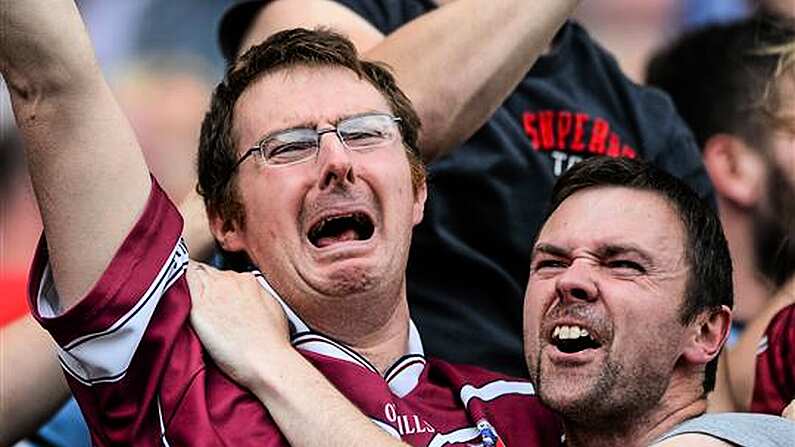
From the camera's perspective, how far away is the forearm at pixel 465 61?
2783mm

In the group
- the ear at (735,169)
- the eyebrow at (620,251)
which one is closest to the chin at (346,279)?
the eyebrow at (620,251)

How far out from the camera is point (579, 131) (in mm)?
3230

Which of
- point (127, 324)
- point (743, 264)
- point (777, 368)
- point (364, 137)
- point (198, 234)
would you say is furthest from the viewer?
point (743, 264)

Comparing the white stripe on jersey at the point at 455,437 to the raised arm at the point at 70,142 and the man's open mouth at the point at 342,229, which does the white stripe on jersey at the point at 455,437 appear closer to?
the man's open mouth at the point at 342,229

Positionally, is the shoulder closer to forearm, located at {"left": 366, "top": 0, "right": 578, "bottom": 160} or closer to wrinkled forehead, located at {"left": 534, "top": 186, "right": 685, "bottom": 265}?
wrinkled forehead, located at {"left": 534, "top": 186, "right": 685, "bottom": 265}

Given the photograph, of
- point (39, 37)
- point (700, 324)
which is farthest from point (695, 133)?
point (39, 37)

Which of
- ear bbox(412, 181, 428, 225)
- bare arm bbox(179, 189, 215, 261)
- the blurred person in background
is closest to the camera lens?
ear bbox(412, 181, 428, 225)

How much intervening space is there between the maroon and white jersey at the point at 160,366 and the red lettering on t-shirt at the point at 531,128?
32.6 inches

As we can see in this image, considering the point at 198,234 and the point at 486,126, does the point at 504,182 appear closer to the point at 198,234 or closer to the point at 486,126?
the point at 486,126

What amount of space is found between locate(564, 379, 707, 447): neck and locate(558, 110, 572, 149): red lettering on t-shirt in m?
0.76

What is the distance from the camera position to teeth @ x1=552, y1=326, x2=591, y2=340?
2.49 m

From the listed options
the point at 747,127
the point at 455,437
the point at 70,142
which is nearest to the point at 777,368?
the point at 455,437

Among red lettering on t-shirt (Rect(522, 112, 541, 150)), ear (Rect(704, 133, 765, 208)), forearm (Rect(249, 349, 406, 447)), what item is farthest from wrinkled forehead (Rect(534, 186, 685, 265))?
ear (Rect(704, 133, 765, 208))

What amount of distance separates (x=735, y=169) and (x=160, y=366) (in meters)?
1.91
